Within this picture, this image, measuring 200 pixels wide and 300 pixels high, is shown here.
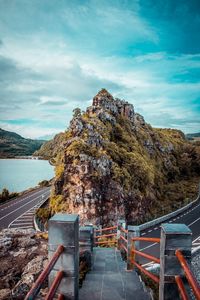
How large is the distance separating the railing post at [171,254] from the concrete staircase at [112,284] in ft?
5.08

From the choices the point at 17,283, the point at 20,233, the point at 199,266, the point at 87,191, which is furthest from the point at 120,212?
the point at 17,283

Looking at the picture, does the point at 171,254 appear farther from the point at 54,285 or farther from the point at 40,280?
the point at 40,280

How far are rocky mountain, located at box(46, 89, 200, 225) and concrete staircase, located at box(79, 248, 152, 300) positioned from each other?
18.4 metres

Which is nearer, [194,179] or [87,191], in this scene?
[87,191]

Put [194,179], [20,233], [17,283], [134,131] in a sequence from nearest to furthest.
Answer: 1. [17,283]
2. [20,233]
3. [134,131]
4. [194,179]

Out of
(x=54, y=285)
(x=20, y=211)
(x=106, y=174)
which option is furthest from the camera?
(x=20, y=211)

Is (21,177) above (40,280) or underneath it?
underneath

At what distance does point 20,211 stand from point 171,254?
33799mm

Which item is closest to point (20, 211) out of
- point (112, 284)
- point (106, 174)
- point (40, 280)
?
point (106, 174)

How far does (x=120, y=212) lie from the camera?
87.5 ft

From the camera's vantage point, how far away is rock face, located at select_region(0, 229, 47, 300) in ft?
13.7

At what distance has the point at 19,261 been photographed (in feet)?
17.5

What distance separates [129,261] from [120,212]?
69.1 ft

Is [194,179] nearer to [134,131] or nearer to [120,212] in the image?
[134,131]
